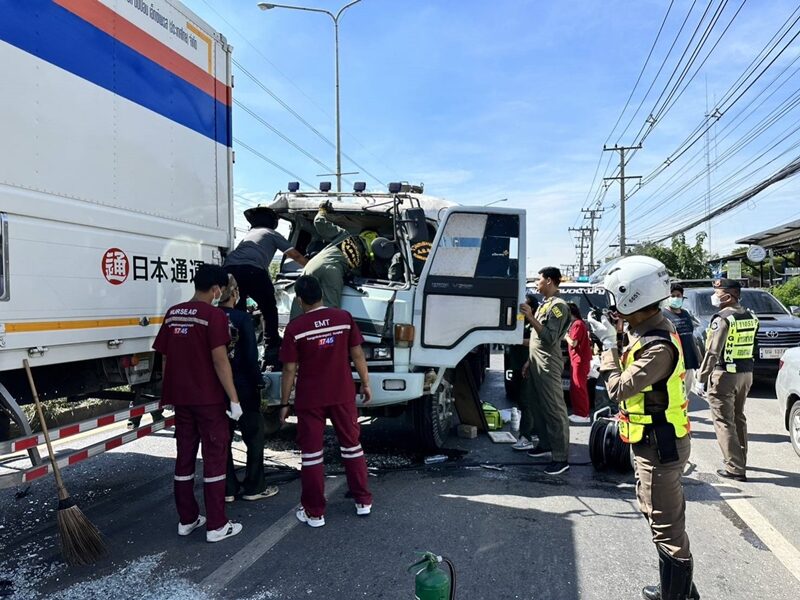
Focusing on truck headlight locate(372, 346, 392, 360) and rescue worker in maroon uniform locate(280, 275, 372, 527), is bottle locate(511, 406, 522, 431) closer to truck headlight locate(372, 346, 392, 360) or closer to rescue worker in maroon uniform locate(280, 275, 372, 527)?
truck headlight locate(372, 346, 392, 360)

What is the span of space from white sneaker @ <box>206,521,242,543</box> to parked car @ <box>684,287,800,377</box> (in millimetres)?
8593

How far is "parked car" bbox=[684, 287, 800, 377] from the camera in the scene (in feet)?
30.3

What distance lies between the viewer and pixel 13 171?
2.97m

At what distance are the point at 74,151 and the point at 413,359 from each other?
2974 mm

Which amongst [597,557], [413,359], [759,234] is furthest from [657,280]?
[759,234]

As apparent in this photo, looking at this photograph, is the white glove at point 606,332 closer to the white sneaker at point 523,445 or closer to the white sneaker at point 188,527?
the white sneaker at point 523,445

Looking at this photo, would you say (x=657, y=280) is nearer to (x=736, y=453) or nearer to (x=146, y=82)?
(x=736, y=453)

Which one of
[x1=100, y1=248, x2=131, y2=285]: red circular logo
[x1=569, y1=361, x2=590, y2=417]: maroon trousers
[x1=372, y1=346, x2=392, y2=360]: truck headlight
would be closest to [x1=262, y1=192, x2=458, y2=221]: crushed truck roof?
[x1=372, y1=346, x2=392, y2=360]: truck headlight

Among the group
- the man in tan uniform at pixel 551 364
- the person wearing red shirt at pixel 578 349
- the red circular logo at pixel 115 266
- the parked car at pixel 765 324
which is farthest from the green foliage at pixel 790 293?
the red circular logo at pixel 115 266

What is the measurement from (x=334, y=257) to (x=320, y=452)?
6.36 feet

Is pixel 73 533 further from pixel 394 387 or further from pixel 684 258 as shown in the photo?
pixel 684 258

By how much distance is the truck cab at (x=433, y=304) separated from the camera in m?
4.94

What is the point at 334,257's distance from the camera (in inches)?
208

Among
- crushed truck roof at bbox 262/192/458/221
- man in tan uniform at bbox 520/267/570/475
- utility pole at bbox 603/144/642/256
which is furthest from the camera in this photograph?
utility pole at bbox 603/144/642/256
